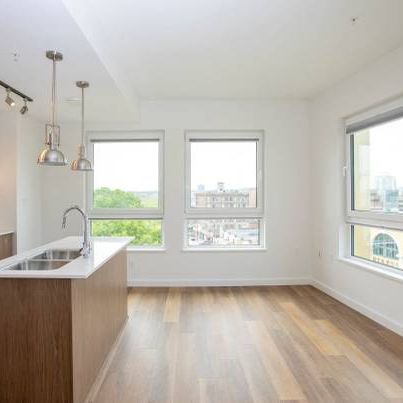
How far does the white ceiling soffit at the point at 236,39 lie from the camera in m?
2.56

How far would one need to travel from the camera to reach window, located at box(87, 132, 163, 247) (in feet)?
17.2

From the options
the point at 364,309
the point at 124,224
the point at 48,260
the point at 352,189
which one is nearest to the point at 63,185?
the point at 124,224

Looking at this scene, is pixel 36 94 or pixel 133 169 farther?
pixel 133 169

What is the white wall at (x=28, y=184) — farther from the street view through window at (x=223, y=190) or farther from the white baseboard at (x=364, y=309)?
the white baseboard at (x=364, y=309)

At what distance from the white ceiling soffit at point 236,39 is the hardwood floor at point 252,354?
8.40 feet

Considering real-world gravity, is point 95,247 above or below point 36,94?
below

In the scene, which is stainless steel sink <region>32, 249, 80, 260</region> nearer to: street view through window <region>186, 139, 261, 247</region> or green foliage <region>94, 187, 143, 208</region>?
green foliage <region>94, 187, 143, 208</region>

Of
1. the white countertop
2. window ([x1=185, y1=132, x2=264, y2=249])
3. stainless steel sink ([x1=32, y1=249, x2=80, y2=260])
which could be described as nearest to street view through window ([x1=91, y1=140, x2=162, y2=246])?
window ([x1=185, y1=132, x2=264, y2=249])

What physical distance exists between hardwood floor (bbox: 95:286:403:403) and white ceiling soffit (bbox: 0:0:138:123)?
249 centimetres

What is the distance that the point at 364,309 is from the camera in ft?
12.6

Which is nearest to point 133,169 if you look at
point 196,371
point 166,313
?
point 166,313

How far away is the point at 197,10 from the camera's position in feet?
8.53

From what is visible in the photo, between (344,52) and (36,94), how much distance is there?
129 inches

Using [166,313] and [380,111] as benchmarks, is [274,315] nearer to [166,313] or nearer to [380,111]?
[166,313]
